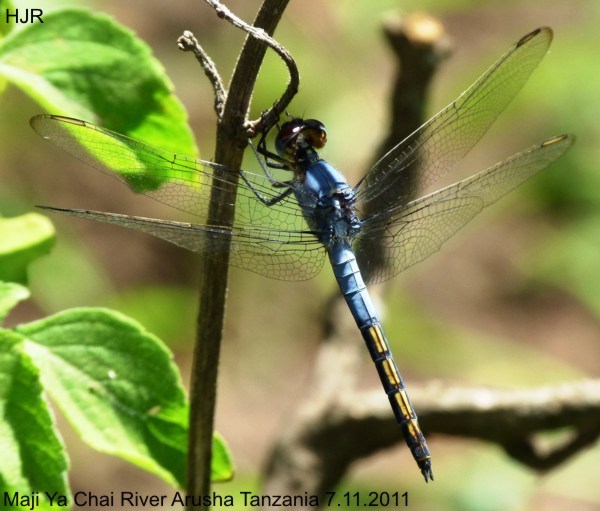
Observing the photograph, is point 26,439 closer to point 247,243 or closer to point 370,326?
point 247,243

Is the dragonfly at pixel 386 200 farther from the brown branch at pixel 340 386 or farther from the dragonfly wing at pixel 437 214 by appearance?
the brown branch at pixel 340 386

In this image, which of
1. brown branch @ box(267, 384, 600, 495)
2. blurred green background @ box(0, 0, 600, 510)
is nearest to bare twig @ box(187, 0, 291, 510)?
brown branch @ box(267, 384, 600, 495)

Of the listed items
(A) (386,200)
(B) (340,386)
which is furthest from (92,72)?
(B) (340,386)

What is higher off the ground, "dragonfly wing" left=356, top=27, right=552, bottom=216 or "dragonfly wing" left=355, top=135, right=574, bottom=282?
"dragonfly wing" left=356, top=27, right=552, bottom=216

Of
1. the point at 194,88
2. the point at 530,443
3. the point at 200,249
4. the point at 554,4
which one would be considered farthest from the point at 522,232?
the point at 200,249

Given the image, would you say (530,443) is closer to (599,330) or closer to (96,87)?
(96,87)

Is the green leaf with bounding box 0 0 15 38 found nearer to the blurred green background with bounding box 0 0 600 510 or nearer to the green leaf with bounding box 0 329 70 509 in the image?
the green leaf with bounding box 0 329 70 509
